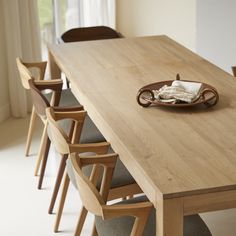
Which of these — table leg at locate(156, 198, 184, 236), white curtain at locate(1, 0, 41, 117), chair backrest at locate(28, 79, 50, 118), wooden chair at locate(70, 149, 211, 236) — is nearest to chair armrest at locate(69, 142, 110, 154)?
wooden chair at locate(70, 149, 211, 236)

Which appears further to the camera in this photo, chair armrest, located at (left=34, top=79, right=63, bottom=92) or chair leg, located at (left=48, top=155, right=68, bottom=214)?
chair armrest, located at (left=34, top=79, right=63, bottom=92)

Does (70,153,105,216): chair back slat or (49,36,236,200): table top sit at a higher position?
(49,36,236,200): table top

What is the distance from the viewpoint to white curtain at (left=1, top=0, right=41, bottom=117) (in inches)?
169

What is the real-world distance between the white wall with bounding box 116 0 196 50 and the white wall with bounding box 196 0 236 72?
253mm

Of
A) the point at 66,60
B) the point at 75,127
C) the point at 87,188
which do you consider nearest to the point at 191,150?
the point at 87,188

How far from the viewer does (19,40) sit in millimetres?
4375

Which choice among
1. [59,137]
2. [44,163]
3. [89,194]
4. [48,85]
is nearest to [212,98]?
[59,137]

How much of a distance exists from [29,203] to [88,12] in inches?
86.5

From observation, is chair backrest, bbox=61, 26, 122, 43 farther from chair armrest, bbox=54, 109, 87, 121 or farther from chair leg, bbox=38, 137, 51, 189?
chair armrest, bbox=54, 109, 87, 121

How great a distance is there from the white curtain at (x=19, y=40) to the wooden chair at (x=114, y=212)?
2.27 meters

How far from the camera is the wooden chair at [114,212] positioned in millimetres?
1949

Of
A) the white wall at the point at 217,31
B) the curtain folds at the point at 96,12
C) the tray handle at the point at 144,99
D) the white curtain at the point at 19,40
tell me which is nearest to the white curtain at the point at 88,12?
the curtain folds at the point at 96,12

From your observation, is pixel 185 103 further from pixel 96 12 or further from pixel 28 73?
pixel 96 12

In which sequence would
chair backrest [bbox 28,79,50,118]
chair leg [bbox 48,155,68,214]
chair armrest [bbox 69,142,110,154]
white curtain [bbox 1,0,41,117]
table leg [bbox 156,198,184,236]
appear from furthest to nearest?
white curtain [bbox 1,0,41,117], chair backrest [bbox 28,79,50,118], chair leg [bbox 48,155,68,214], chair armrest [bbox 69,142,110,154], table leg [bbox 156,198,184,236]
